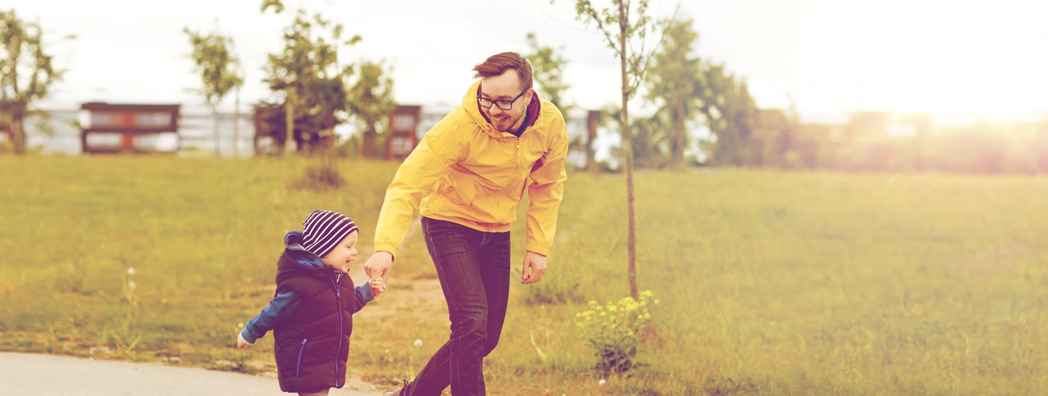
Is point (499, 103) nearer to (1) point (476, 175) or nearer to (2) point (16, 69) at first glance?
(1) point (476, 175)

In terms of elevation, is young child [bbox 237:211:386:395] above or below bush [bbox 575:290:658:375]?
above

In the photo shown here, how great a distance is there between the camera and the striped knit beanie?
4551 millimetres

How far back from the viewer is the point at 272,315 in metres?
4.45

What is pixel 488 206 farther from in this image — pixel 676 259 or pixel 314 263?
pixel 676 259

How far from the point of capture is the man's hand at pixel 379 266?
431 centimetres

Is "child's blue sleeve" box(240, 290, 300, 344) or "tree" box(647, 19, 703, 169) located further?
"tree" box(647, 19, 703, 169)

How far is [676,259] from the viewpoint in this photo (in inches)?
508

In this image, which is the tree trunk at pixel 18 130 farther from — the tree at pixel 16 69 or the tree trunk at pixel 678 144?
the tree trunk at pixel 678 144

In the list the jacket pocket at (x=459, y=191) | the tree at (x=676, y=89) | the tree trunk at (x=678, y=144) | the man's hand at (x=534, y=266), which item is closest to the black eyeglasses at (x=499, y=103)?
the jacket pocket at (x=459, y=191)

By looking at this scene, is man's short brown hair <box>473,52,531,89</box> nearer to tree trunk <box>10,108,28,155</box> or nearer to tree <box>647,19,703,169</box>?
tree <box>647,19,703,169</box>

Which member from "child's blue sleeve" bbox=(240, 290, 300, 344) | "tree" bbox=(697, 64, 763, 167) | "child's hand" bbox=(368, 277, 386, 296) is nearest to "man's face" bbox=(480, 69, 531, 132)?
"child's hand" bbox=(368, 277, 386, 296)

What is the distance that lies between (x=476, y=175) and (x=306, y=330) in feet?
3.72

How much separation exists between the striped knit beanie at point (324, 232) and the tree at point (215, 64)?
104 feet

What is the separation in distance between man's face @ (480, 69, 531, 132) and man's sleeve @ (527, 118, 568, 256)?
0.49m
